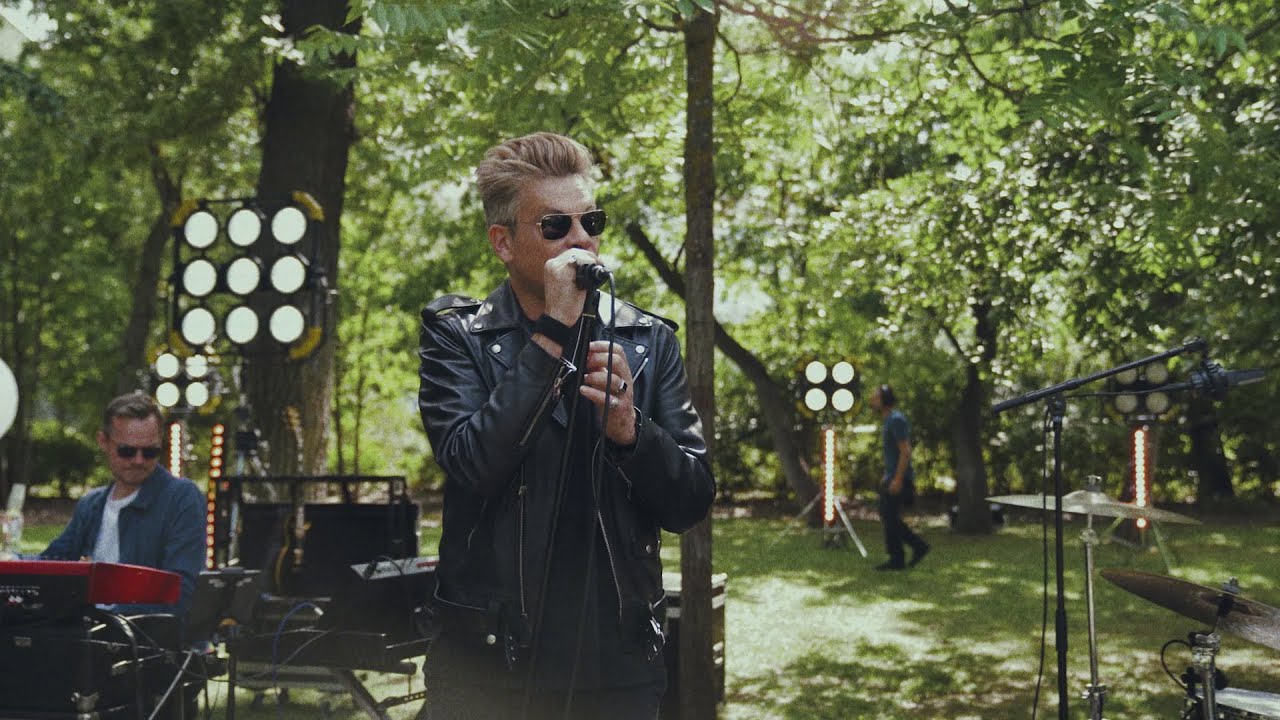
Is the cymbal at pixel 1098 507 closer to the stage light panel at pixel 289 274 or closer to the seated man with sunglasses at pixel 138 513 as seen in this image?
the seated man with sunglasses at pixel 138 513

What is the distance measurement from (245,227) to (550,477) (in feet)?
25.6

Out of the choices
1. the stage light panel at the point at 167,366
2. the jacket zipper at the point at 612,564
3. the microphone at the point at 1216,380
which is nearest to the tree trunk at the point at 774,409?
the stage light panel at the point at 167,366

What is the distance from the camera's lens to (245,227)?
9.37 m

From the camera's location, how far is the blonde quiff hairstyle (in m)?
2.32

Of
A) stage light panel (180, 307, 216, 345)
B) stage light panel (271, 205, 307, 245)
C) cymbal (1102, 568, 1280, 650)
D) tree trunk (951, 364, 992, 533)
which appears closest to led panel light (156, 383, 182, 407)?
stage light panel (180, 307, 216, 345)

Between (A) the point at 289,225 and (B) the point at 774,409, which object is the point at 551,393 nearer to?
(A) the point at 289,225

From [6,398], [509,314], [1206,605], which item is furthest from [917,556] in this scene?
[509,314]

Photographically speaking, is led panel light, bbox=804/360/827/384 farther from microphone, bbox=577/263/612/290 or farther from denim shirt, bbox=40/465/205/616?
microphone, bbox=577/263/612/290

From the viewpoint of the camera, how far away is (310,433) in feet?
37.0

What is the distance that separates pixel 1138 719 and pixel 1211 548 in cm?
1213

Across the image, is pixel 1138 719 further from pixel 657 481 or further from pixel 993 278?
pixel 657 481

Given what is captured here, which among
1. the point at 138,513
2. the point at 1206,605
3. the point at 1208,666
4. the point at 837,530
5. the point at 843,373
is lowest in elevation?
the point at 837,530

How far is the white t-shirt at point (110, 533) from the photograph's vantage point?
19.9ft

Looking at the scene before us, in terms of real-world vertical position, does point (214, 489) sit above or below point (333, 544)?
above
